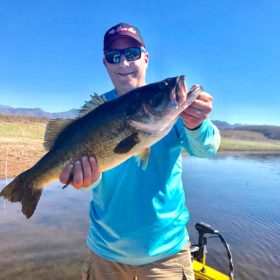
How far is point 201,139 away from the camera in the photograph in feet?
11.8

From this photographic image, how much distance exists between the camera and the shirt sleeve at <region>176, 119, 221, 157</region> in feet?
11.7

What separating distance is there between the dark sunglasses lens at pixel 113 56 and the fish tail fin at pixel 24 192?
176 centimetres

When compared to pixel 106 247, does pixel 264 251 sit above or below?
below

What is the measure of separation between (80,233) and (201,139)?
381 inches

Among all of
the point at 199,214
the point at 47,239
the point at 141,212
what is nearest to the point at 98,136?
the point at 141,212

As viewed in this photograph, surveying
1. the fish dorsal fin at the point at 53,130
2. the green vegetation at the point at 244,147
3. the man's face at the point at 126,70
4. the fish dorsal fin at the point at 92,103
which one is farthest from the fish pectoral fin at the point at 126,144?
the green vegetation at the point at 244,147

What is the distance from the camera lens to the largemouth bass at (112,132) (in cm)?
350

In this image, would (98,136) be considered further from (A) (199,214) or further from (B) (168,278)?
(A) (199,214)

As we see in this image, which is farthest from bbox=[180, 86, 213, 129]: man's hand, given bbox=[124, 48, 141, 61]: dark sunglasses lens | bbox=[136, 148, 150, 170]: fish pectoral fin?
bbox=[124, 48, 141, 61]: dark sunglasses lens

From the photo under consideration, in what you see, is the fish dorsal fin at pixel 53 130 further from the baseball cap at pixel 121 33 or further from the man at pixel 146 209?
the baseball cap at pixel 121 33

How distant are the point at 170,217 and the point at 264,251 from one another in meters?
9.60

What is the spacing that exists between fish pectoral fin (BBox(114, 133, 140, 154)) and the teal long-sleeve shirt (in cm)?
42

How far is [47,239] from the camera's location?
11430 millimetres

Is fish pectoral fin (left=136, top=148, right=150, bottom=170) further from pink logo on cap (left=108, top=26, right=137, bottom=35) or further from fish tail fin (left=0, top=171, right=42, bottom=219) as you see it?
pink logo on cap (left=108, top=26, right=137, bottom=35)
